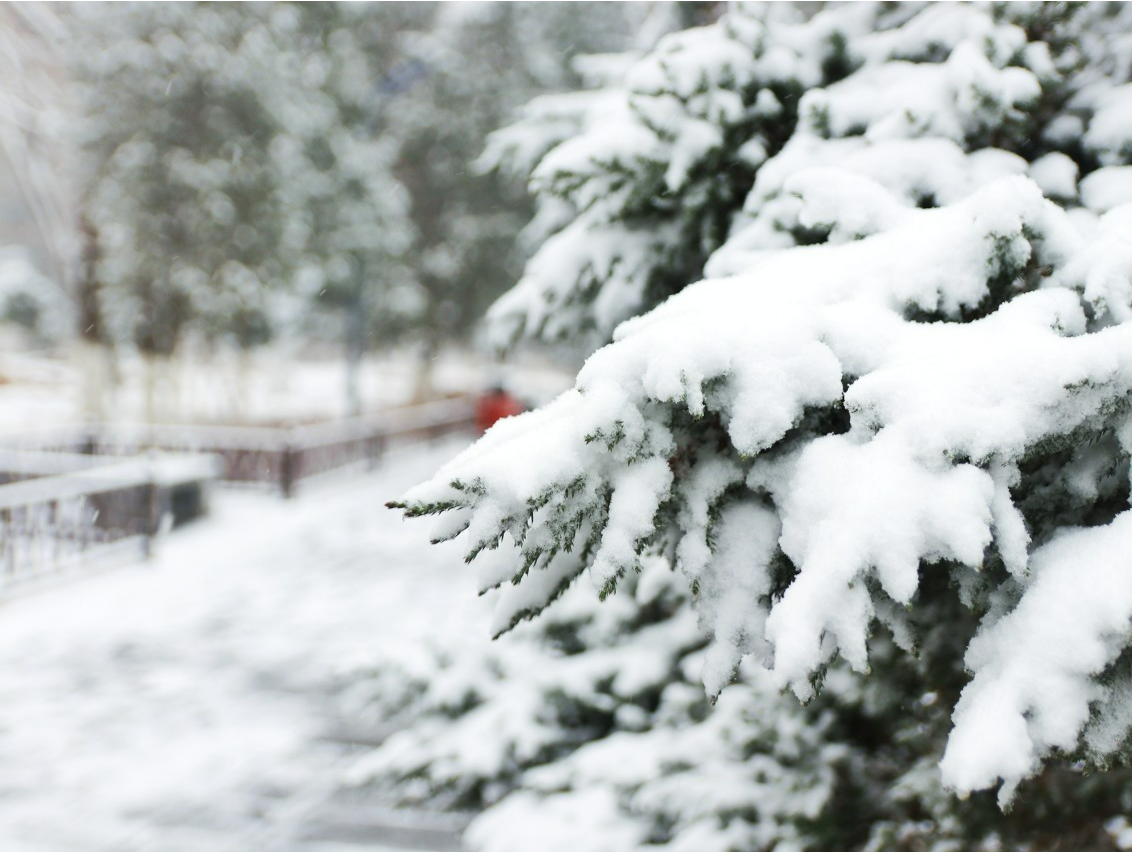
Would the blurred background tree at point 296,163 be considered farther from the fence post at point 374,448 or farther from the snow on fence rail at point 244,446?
the fence post at point 374,448

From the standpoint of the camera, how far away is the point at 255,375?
113 ft

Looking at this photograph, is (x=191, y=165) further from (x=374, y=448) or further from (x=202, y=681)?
(x=202, y=681)

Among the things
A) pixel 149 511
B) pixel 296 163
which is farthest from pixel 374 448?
pixel 149 511

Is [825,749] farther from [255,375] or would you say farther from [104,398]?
[255,375]

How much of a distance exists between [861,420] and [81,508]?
9.26 meters

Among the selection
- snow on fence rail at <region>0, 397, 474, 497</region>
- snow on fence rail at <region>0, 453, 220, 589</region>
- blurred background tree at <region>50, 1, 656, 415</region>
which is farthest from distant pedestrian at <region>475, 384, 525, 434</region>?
snow on fence rail at <region>0, 453, 220, 589</region>

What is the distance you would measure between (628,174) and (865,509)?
1934 mm

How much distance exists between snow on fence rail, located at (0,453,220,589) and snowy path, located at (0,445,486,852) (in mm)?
328

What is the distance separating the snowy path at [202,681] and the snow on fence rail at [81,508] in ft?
1.08

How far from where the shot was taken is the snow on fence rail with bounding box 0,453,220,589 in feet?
27.1

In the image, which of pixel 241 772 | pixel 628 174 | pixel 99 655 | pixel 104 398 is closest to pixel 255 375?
pixel 104 398

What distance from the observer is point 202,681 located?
6.39m

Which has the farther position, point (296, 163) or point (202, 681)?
point (296, 163)

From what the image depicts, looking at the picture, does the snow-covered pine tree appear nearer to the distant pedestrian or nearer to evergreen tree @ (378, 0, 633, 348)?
the distant pedestrian
